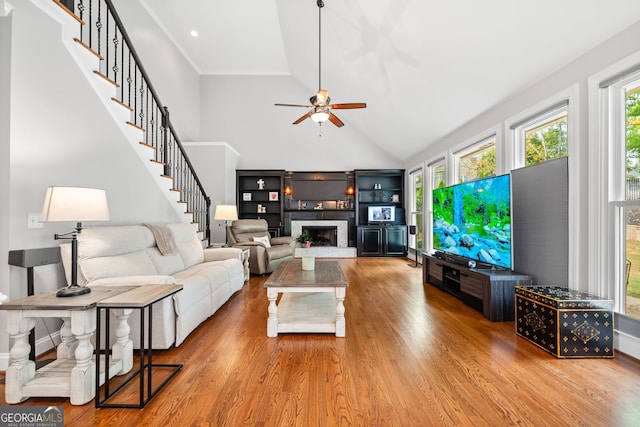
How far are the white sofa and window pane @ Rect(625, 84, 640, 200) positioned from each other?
363cm

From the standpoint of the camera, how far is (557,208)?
9.43ft

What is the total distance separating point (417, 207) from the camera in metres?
7.21

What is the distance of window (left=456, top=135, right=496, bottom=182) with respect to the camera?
13.7ft

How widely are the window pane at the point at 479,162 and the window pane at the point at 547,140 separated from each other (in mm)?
641

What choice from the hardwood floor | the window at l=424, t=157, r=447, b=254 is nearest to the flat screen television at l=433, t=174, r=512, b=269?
the hardwood floor

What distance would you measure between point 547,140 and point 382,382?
297 cm

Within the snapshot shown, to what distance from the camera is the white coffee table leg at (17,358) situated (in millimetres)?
1668

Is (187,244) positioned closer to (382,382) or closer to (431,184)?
(382,382)

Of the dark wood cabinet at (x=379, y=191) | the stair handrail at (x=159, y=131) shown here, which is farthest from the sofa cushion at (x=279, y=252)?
the dark wood cabinet at (x=379, y=191)

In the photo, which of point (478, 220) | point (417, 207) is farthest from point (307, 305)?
point (417, 207)

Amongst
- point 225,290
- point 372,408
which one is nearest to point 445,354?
point 372,408

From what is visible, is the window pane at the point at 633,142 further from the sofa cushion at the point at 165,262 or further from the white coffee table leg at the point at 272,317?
the sofa cushion at the point at 165,262

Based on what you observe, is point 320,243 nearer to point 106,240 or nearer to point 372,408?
point 106,240

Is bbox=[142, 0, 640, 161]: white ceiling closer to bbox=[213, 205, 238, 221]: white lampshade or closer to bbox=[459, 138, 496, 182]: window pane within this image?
bbox=[459, 138, 496, 182]: window pane
